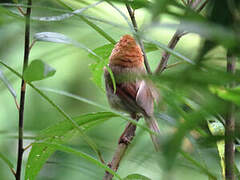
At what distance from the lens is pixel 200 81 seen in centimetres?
42

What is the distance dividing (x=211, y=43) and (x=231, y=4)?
0.05m

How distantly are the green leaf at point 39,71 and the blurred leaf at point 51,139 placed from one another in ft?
1.20

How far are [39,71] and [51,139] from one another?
2.00 ft

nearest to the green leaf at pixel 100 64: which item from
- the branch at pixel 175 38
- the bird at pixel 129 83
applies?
the branch at pixel 175 38

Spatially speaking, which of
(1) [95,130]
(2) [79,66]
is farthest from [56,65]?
(1) [95,130]

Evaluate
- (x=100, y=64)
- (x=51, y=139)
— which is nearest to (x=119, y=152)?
(x=51, y=139)

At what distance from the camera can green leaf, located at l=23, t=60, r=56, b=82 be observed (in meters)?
0.68

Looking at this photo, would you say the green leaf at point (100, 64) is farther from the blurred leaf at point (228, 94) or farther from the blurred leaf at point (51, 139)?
the blurred leaf at point (228, 94)

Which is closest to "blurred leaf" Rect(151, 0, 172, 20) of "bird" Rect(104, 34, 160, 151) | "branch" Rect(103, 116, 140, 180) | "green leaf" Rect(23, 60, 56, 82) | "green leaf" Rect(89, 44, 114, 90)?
"green leaf" Rect(23, 60, 56, 82)

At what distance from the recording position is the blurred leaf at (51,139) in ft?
3.66

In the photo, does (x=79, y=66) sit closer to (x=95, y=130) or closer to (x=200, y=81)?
(x=95, y=130)

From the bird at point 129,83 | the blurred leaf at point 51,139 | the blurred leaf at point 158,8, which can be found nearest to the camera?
the blurred leaf at point 158,8

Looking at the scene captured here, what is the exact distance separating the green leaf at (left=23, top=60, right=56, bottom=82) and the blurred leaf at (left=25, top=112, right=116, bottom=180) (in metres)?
0.37

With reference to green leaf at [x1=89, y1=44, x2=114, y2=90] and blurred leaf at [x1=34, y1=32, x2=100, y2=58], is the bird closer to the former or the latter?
green leaf at [x1=89, y1=44, x2=114, y2=90]
